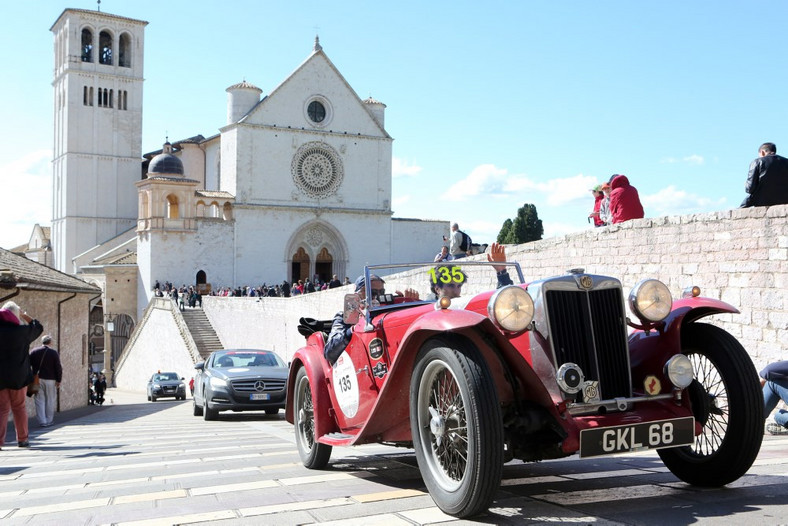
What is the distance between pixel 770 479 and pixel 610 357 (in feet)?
4.82

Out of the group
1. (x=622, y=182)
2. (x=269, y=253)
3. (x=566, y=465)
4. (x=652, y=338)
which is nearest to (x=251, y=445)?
(x=566, y=465)

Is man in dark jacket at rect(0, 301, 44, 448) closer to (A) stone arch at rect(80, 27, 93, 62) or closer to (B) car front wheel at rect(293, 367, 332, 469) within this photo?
(B) car front wheel at rect(293, 367, 332, 469)

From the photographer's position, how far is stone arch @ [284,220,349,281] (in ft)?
187

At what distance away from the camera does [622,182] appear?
1414 centimetres

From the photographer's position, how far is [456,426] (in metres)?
4.65

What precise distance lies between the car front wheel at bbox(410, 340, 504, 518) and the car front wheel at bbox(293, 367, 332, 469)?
76.6 inches

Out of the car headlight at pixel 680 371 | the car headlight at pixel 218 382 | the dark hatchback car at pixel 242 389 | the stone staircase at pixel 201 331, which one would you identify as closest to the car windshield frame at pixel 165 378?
the stone staircase at pixel 201 331

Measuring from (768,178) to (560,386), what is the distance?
297 inches

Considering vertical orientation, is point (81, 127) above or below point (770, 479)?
above

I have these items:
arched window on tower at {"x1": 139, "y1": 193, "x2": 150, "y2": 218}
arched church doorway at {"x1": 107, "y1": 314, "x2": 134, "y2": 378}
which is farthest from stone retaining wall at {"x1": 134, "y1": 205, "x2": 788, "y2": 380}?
arched church doorway at {"x1": 107, "y1": 314, "x2": 134, "y2": 378}

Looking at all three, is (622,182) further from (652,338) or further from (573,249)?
(652,338)

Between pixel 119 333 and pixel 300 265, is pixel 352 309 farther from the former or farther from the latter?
pixel 119 333

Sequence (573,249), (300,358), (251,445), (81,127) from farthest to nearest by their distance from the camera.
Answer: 1. (81,127)
2. (573,249)
3. (251,445)
4. (300,358)

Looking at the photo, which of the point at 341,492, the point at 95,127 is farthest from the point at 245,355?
the point at 95,127
